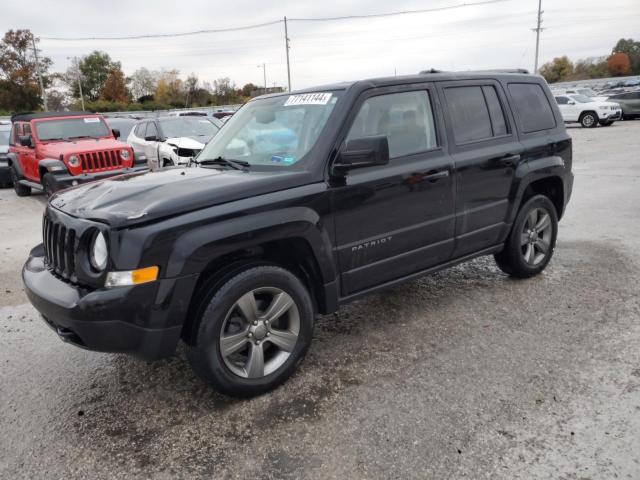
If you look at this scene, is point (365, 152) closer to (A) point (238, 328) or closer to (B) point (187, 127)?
(A) point (238, 328)

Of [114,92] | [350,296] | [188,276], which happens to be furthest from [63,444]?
[114,92]

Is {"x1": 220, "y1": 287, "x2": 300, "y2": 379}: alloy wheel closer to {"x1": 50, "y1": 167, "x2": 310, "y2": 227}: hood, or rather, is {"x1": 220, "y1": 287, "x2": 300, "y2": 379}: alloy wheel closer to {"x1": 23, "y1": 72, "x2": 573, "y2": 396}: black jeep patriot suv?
{"x1": 23, "y1": 72, "x2": 573, "y2": 396}: black jeep patriot suv

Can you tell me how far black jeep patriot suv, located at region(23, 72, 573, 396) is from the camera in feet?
9.01

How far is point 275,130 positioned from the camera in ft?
12.5

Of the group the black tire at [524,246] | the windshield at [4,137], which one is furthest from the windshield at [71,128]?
the black tire at [524,246]

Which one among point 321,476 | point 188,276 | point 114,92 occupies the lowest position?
point 321,476

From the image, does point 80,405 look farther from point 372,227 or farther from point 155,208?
point 372,227

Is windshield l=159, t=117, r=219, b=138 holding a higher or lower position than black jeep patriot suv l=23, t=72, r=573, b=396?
higher

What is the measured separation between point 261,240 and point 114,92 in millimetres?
88651

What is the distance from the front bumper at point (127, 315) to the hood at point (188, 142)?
26.4 ft

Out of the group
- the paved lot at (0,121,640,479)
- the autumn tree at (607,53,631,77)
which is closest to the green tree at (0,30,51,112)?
the paved lot at (0,121,640,479)

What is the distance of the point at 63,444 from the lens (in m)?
2.80

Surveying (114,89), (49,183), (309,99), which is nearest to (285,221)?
(309,99)

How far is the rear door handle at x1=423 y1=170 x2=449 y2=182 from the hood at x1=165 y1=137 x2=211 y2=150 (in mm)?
7452
